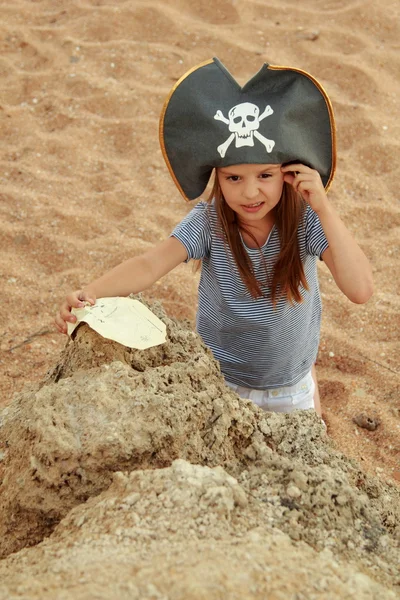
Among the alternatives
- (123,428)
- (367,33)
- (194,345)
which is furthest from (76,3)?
(123,428)

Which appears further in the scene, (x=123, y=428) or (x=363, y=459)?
(x=363, y=459)

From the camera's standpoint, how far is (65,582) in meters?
1.18

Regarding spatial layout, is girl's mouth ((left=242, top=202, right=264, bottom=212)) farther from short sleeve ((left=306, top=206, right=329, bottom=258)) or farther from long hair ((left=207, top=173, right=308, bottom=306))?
short sleeve ((left=306, top=206, right=329, bottom=258))

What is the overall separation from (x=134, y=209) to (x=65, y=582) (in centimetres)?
282

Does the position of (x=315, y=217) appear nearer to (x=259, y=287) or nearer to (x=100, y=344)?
(x=259, y=287)

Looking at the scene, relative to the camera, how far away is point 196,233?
8.02 feet

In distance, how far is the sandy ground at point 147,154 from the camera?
9.93ft

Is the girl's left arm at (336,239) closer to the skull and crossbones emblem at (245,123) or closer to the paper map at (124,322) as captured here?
the skull and crossbones emblem at (245,123)

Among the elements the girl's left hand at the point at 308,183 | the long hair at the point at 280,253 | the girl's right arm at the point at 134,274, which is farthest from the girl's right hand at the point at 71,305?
the girl's left hand at the point at 308,183

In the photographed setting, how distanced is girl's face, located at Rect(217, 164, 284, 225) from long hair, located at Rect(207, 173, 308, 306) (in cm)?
11

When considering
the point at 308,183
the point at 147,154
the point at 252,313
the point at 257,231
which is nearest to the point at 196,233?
the point at 257,231

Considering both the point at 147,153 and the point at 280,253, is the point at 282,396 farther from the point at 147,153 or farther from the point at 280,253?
Answer: the point at 147,153

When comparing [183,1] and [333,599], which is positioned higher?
[333,599]

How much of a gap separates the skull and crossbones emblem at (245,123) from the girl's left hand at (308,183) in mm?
127
